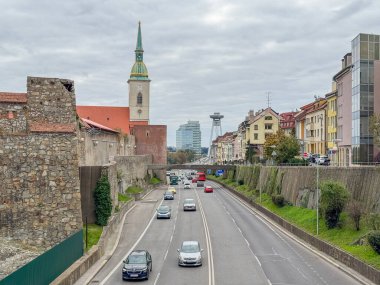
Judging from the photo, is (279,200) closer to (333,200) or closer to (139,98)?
(333,200)

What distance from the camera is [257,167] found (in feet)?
284

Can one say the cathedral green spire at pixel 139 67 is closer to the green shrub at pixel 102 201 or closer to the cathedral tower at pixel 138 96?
the cathedral tower at pixel 138 96

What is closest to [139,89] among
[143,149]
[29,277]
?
[143,149]

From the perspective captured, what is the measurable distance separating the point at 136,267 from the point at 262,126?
114150 millimetres

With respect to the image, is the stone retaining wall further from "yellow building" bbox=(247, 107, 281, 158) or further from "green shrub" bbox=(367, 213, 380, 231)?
"yellow building" bbox=(247, 107, 281, 158)

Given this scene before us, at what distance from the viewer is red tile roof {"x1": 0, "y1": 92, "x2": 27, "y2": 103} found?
93.2 feet

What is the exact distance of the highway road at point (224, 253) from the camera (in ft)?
97.1

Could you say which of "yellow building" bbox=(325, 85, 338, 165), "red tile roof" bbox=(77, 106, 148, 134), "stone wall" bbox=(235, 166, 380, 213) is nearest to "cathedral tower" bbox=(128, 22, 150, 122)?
"red tile roof" bbox=(77, 106, 148, 134)

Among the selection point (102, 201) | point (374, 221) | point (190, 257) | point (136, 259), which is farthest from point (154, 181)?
point (136, 259)

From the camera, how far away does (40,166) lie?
29.4 metres

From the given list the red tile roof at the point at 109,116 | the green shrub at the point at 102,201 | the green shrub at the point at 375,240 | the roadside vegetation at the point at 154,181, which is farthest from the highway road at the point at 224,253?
the red tile roof at the point at 109,116

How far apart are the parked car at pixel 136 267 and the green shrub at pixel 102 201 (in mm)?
10075

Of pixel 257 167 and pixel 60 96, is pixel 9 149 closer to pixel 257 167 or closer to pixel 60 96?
A: pixel 60 96

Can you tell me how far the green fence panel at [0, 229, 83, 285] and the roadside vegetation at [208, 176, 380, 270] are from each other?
15.5 meters
